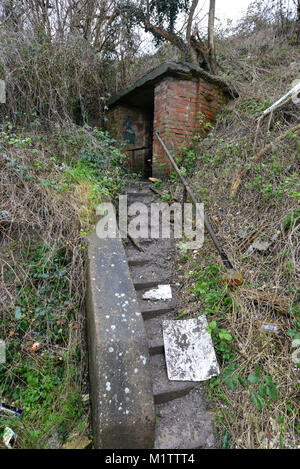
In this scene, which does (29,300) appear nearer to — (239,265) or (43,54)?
(239,265)

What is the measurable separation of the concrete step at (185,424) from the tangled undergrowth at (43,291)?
531 mm

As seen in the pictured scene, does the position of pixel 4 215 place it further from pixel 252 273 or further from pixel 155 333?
pixel 252 273

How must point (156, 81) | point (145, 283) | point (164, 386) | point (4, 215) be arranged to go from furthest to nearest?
point (156, 81)
point (145, 283)
point (4, 215)
point (164, 386)

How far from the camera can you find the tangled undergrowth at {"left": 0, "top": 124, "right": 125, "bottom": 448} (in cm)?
168

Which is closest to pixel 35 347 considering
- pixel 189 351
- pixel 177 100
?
pixel 189 351

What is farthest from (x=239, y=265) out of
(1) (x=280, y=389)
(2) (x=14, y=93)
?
(2) (x=14, y=93)

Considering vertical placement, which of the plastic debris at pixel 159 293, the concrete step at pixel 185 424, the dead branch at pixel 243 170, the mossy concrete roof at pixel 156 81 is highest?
the mossy concrete roof at pixel 156 81

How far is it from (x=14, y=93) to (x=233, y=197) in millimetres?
3645

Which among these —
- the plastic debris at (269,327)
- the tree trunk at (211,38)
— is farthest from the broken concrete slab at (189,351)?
the tree trunk at (211,38)

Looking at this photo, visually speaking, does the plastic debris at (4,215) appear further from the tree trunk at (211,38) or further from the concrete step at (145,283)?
the tree trunk at (211,38)

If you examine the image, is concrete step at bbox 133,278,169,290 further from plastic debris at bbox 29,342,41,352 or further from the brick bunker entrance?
the brick bunker entrance

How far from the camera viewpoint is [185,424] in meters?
1.73

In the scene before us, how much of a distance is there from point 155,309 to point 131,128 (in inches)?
193

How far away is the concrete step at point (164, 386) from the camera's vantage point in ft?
5.97
